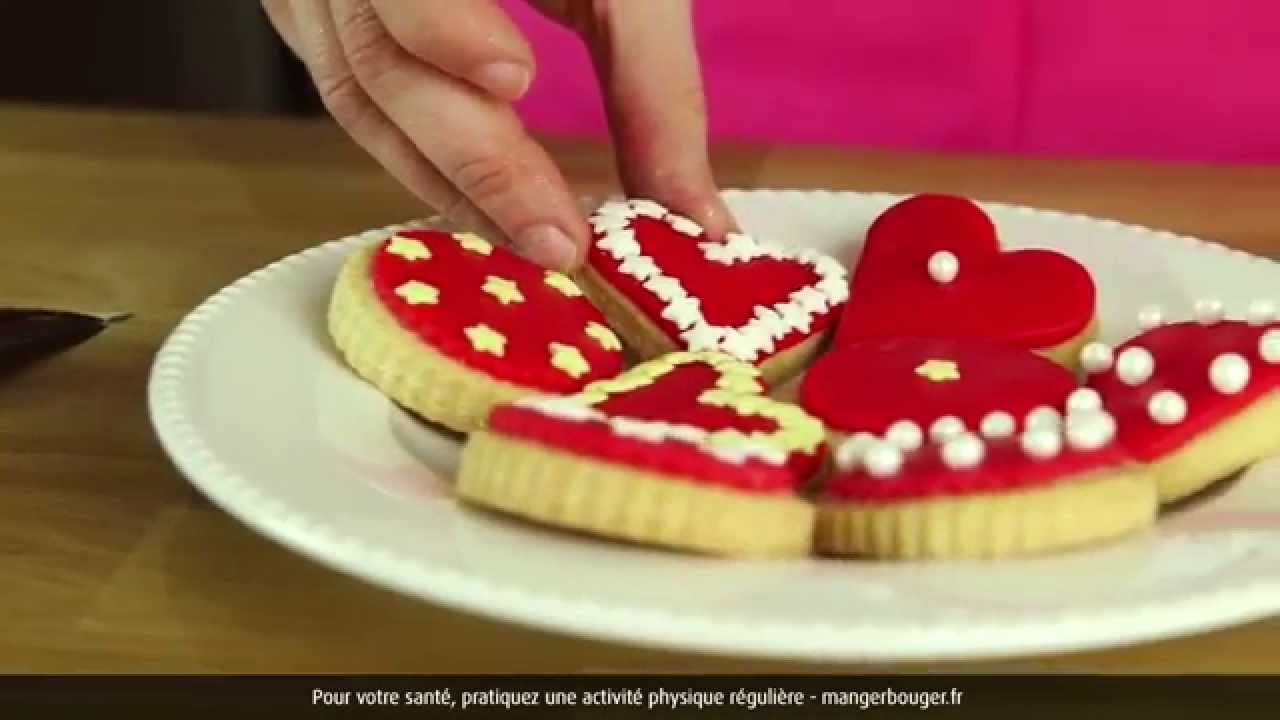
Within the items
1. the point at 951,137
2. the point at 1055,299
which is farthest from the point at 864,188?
the point at 1055,299

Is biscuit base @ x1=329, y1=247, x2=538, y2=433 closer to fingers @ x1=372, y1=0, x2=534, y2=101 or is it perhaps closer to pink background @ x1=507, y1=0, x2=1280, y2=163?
fingers @ x1=372, y1=0, x2=534, y2=101

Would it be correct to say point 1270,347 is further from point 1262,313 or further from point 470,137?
point 470,137

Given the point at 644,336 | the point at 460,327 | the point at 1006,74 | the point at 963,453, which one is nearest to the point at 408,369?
the point at 460,327

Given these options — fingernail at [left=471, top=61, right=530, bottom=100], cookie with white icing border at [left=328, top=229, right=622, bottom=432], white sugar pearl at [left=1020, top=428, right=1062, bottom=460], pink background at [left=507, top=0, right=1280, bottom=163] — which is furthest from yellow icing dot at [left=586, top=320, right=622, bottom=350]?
pink background at [left=507, top=0, right=1280, bottom=163]

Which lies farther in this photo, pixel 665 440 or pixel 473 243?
pixel 473 243
